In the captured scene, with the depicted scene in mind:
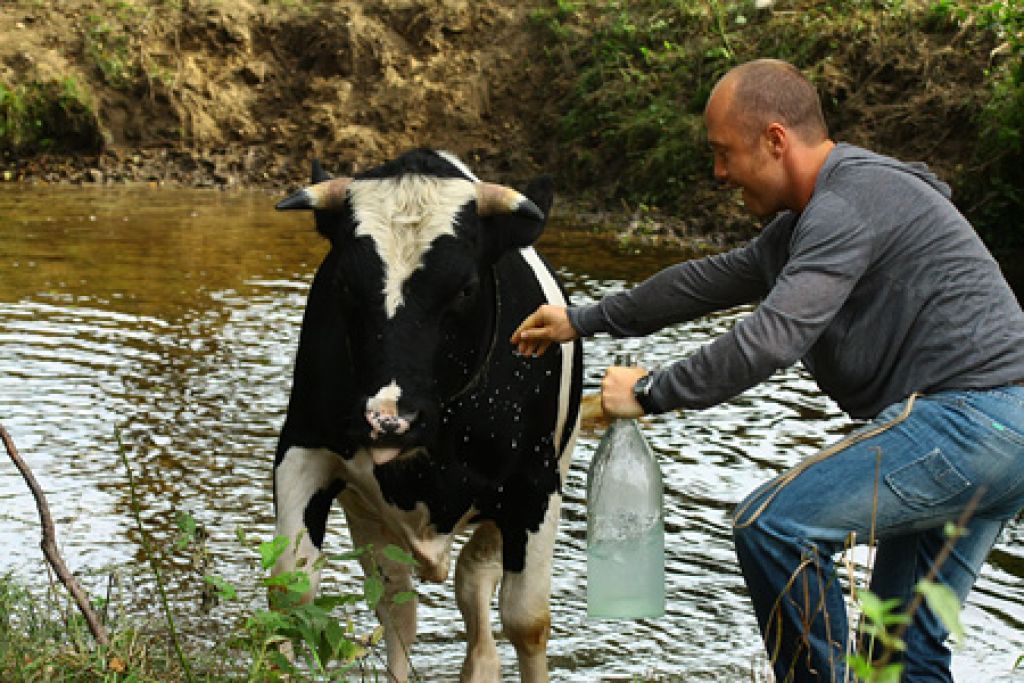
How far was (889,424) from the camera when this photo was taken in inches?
164

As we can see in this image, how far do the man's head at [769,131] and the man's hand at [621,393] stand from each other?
1.89 ft

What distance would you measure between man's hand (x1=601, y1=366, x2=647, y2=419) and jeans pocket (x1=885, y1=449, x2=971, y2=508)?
2.22 feet

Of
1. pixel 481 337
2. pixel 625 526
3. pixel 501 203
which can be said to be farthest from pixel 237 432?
pixel 501 203

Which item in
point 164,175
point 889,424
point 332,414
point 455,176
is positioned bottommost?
point 164,175

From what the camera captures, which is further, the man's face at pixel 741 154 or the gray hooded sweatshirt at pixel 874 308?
the man's face at pixel 741 154

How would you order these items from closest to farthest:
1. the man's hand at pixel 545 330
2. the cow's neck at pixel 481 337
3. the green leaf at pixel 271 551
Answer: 1. the green leaf at pixel 271 551
2. the man's hand at pixel 545 330
3. the cow's neck at pixel 481 337

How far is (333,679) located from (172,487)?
397cm

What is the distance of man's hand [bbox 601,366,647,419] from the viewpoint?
437 cm

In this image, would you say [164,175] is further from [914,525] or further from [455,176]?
[914,525]

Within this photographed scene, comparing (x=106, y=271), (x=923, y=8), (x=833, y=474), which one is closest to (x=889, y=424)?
(x=833, y=474)

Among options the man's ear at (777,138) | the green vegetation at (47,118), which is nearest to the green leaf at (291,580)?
the man's ear at (777,138)

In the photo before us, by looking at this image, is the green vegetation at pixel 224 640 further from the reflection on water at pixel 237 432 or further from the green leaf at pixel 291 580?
the reflection on water at pixel 237 432

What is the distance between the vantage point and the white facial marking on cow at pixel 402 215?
4.78 metres

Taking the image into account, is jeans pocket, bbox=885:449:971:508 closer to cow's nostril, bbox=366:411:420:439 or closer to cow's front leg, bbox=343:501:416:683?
cow's nostril, bbox=366:411:420:439
